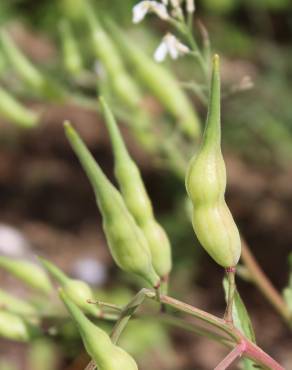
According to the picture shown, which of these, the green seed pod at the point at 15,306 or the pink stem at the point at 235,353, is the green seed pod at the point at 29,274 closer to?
the green seed pod at the point at 15,306

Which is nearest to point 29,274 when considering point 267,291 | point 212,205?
point 267,291

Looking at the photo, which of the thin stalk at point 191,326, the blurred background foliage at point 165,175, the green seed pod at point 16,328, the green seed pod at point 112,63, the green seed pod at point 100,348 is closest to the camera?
the green seed pod at point 100,348

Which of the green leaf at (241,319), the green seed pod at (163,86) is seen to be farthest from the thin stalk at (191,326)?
the green seed pod at (163,86)

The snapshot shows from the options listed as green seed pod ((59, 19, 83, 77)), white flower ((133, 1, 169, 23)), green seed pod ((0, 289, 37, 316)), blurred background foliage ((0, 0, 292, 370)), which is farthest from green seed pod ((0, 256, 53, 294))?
blurred background foliage ((0, 0, 292, 370))

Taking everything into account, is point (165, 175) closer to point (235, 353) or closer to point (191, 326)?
point (191, 326)

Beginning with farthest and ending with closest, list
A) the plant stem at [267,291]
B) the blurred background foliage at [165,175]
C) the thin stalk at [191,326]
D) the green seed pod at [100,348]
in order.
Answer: the blurred background foliage at [165,175], the plant stem at [267,291], the thin stalk at [191,326], the green seed pod at [100,348]

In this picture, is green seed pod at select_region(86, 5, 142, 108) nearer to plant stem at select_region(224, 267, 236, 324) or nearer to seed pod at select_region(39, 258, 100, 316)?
seed pod at select_region(39, 258, 100, 316)
